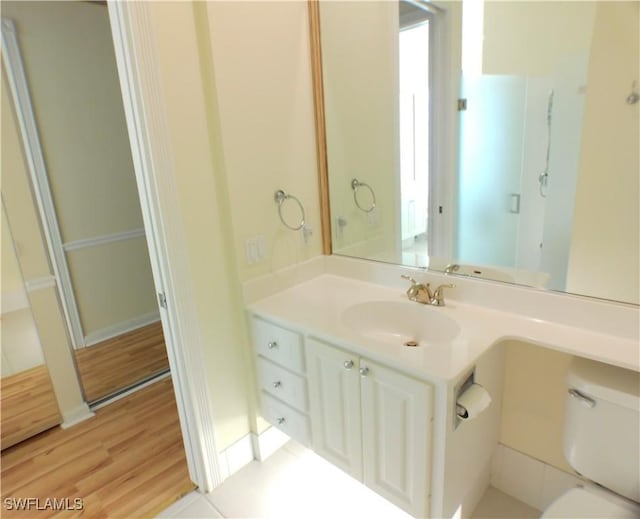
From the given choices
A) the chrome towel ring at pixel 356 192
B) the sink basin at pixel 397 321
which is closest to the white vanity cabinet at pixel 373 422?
the sink basin at pixel 397 321

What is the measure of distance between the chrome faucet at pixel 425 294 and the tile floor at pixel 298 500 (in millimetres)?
848

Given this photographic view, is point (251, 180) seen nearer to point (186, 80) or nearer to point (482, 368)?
point (186, 80)

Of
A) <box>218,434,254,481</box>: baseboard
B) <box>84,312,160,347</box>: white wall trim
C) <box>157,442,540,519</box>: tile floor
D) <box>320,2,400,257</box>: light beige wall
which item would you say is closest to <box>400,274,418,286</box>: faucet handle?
<box>320,2,400,257</box>: light beige wall

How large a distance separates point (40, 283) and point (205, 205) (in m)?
1.20

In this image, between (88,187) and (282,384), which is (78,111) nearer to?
(88,187)

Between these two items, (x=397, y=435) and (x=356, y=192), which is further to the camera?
(x=356, y=192)

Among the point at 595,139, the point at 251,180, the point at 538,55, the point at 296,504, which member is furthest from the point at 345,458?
the point at 538,55

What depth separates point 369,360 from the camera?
1253 mm

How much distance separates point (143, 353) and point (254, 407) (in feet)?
4.97

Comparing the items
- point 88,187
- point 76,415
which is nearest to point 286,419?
point 76,415

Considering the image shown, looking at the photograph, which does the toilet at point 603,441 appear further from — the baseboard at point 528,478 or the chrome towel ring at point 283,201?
the chrome towel ring at point 283,201

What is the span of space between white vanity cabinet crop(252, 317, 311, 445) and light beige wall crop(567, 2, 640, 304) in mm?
1008

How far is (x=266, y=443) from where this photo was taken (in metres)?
1.88

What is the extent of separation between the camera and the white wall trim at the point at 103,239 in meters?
2.89
